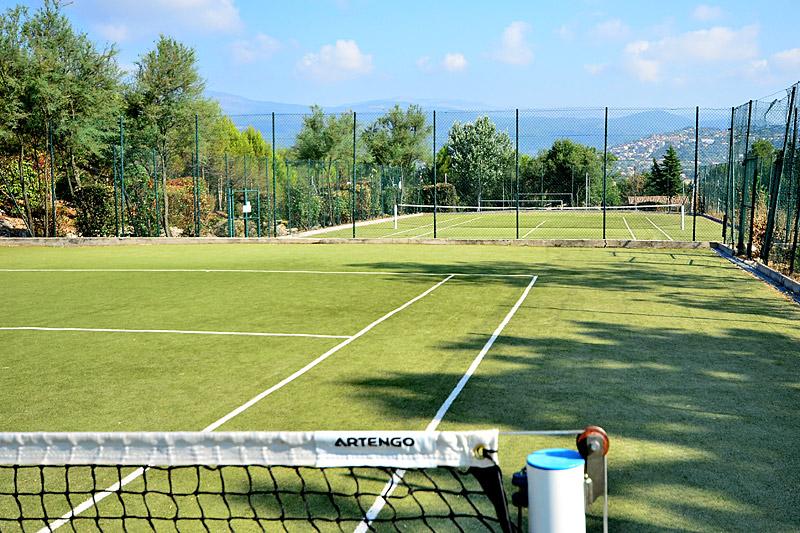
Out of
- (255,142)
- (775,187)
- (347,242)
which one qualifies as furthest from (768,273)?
(255,142)

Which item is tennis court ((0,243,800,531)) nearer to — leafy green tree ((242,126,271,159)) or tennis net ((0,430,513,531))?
tennis net ((0,430,513,531))

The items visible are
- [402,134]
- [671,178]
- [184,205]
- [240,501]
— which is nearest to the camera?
[240,501]

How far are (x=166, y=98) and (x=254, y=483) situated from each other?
97.3 ft

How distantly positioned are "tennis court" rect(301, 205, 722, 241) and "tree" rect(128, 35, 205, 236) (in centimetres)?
653

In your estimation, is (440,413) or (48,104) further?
(48,104)

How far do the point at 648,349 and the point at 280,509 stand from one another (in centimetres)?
550

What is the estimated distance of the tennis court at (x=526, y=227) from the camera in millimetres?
28172

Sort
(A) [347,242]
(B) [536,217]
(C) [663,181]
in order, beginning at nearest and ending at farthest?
(A) [347,242] < (B) [536,217] < (C) [663,181]

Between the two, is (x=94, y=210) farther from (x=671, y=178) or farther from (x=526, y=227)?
(x=671, y=178)

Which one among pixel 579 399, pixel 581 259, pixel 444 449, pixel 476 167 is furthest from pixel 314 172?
pixel 444 449

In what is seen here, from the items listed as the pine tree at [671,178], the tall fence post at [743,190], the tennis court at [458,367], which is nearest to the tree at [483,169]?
the pine tree at [671,178]

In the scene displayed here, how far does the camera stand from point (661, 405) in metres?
6.60

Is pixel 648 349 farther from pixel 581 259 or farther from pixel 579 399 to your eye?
pixel 581 259

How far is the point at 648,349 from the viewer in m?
8.84
